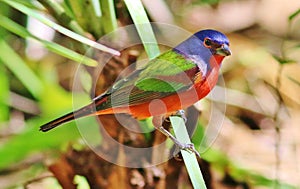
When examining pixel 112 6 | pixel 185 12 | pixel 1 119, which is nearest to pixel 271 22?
pixel 185 12

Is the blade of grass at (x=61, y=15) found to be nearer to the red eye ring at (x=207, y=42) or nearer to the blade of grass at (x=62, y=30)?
the blade of grass at (x=62, y=30)

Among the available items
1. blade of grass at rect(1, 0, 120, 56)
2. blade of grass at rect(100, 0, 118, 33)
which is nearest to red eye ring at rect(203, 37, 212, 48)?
blade of grass at rect(1, 0, 120, 56)

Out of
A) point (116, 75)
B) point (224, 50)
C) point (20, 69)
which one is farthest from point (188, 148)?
point (20, 69)

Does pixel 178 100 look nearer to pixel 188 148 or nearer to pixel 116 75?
pixel 188 148

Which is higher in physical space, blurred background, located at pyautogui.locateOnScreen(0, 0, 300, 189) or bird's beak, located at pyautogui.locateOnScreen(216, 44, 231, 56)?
blurred background, located at pyautogui.locateOnScreen(0, 0, 300, 189)

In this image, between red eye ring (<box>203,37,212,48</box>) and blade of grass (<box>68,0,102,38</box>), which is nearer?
red eye ring (<box>203,37,212,48</box>)

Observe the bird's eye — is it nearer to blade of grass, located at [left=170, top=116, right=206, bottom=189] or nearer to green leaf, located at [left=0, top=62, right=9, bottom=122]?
blade of grass, located at [left=170, top=116, right=206, bottom=189]

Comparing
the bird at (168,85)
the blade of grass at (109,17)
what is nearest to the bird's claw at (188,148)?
the bird at (168,85)

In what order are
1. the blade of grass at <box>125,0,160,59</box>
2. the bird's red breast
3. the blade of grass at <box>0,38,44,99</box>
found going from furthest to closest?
the blade of grass at <box>0,38,44,99</box> < the blade of grass at <box>125,0,160,59</box> < the bird's red breast
